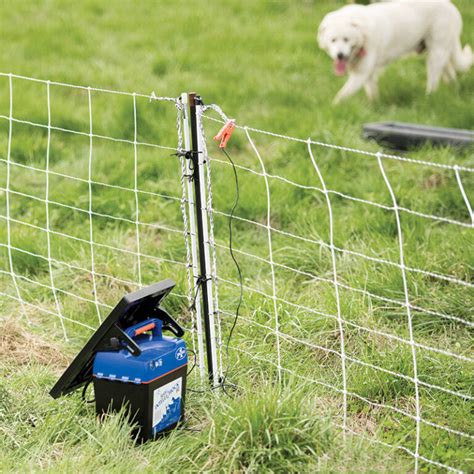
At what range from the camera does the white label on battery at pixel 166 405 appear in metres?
2.67

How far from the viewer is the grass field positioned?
8.52 feet

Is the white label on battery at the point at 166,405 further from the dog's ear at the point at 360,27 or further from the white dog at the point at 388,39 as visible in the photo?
the dog's ear at the point at 360,27

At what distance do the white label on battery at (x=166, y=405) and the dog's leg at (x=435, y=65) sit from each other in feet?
15.4

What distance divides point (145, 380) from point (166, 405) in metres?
0.14

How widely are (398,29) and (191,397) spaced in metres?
4.62

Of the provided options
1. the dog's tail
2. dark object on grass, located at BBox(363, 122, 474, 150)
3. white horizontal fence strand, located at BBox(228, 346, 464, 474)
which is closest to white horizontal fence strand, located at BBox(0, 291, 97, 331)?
white horizontal fence strand, located at BBox(228, 346, 464, 474)

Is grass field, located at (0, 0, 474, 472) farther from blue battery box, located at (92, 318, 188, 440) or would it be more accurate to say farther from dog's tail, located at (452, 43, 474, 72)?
dog's tail, located at (452, 43, 474, 72)

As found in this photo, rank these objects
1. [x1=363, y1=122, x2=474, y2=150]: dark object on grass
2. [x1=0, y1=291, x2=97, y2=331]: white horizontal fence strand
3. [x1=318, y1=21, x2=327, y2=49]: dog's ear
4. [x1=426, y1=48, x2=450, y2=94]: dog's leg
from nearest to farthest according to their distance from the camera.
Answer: [x1=0, y1=291, x2=97, y2=331]: white horizontal fence strand < [x1=363, y1=122, x2=474, y2=150]: dark object on grass < [x1=318, y1=21, x2=327, y2=49]: dog's ear < [x1=426, y1=48, x2=450, y2=94]: dog's leg

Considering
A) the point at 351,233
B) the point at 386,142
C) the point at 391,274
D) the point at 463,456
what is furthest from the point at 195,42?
the point at 463,456

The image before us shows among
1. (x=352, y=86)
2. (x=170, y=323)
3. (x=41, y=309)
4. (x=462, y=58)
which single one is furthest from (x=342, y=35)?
(x=170, y=323)

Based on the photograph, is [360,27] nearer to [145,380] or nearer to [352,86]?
[352,86]

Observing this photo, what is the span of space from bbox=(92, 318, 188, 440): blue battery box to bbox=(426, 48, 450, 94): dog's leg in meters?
4.68

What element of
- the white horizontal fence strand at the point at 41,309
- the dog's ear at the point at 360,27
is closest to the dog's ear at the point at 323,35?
the dog's ear at the point at 360,27

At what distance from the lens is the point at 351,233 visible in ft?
13.9
